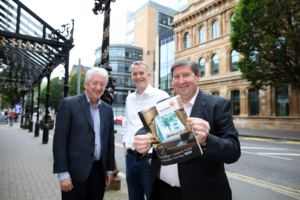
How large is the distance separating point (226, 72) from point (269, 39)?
8.67m

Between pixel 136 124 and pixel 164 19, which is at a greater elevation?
pixel 164 19

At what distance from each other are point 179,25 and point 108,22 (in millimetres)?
28852

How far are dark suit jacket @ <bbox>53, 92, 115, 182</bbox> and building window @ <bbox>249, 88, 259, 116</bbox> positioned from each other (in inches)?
917

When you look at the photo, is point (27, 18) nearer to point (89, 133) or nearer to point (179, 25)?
point (89, 133)

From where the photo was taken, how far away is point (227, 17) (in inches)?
985

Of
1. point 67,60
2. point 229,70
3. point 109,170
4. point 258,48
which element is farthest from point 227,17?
point 109,170

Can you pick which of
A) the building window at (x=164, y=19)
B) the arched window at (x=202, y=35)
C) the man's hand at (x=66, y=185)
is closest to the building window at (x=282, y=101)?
the arched window at (x=202, y=35)

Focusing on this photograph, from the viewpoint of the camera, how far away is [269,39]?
1625 cm

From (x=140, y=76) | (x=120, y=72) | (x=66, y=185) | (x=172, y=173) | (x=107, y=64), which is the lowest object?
(x=66, y=185)

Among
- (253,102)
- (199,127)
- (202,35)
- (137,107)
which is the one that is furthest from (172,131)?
(202,35)

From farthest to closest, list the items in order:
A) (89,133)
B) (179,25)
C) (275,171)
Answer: (179,25), (275,171), (89,133)

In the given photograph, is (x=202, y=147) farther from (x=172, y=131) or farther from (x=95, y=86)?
(x=95, y=86)

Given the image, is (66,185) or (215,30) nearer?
(66,185)

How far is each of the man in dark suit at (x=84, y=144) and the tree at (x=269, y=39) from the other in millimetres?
17143
